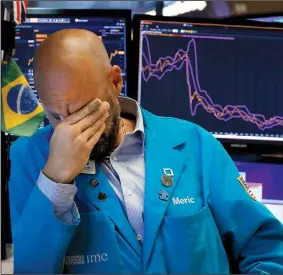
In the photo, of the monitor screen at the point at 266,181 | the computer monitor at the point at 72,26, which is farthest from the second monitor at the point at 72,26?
the monitor screen at the point at 266,181

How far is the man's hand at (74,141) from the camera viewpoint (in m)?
1.03

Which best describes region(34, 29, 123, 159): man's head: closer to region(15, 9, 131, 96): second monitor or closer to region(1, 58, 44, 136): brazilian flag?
region(1, 58, 44, 136): brazilian flag

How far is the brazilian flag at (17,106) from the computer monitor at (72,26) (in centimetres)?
67

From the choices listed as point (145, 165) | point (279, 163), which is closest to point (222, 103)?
point (279, 163)

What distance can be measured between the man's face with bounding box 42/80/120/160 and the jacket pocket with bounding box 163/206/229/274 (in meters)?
0.22

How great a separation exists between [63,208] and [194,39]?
1.11m

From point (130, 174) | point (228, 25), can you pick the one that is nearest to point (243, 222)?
point (130, 174)

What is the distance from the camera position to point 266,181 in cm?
202

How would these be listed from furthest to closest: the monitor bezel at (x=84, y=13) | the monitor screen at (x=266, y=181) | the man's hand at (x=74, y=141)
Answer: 1. the monitor screen at (x=266, y=181)
2. the monitor bezel at (x=84, y=13)
3. the man's hand at (x=74, y=141)

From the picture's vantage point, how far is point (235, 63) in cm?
200

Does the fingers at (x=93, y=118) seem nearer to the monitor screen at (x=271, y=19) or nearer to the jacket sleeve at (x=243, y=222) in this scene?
the jacket sleeve at (x=243, y=222)

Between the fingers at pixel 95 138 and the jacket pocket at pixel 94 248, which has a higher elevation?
the fingers at pixel 95 138

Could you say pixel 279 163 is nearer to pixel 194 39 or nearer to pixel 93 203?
pixel 194 39

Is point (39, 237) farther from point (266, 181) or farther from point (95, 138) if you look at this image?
point (266, 181)
